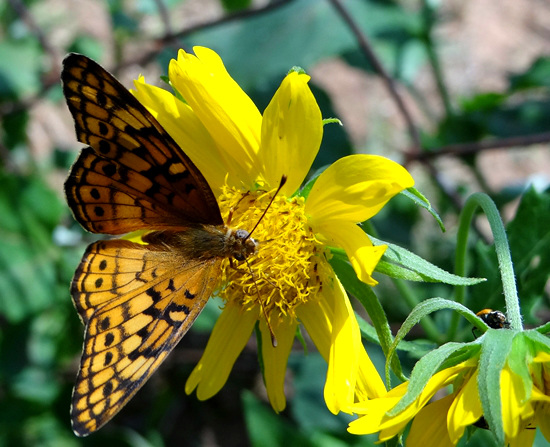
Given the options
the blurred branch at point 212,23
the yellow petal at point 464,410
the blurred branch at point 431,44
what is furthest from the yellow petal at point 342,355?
the blurred branch at point 431,44

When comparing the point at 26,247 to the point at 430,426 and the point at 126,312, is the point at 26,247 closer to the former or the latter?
the point at 126,312

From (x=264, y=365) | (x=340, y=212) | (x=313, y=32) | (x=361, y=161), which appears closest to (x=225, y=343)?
(x=264, y=365)

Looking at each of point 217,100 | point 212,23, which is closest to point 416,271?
point 217,100

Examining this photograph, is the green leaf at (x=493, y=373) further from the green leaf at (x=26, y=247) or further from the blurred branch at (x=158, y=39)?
the green leaf at (x=26, y=247)

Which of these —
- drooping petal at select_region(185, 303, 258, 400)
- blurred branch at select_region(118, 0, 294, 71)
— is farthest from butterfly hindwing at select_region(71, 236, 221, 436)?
blurred branch at select_region(118, 0, 294, 71)

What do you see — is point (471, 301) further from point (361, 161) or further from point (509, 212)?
point (509, 212)
